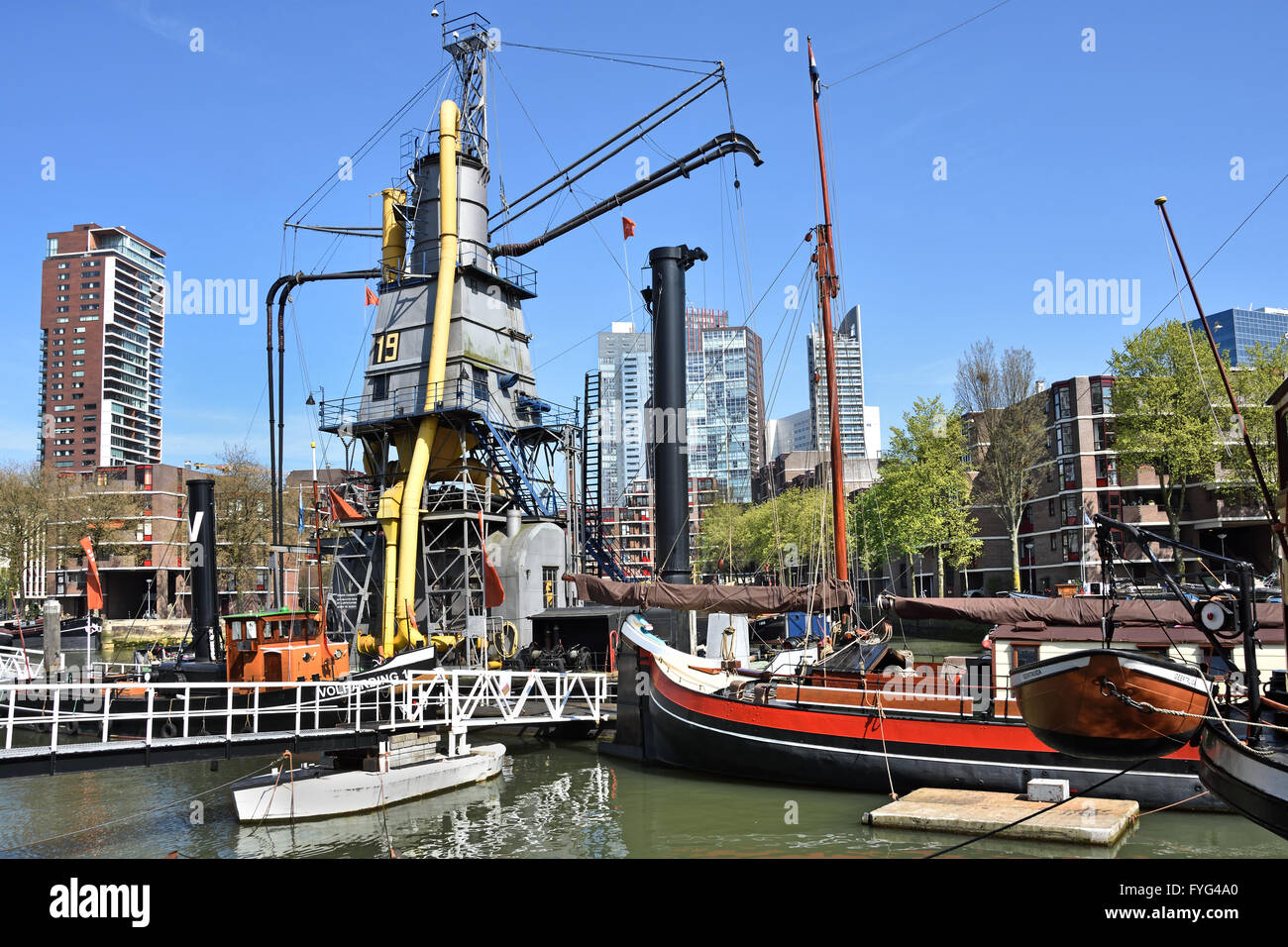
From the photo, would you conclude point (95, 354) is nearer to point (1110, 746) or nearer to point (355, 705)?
point (355, 705)

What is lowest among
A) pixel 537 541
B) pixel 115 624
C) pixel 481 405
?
pixel 115 624

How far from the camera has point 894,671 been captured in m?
22.1

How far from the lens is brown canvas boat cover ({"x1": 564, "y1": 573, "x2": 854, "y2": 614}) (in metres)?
24.0

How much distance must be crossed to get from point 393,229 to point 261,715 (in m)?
27.4

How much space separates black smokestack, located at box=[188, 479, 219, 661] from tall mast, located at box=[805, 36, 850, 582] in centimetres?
2220

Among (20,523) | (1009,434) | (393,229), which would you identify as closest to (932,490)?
(1009,434)

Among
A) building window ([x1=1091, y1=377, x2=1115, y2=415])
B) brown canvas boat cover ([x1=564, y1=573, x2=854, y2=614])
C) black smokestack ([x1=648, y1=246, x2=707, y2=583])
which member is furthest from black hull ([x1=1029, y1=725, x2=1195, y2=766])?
building window ([x1=1091, y1=377, x2=1115, y2=415])

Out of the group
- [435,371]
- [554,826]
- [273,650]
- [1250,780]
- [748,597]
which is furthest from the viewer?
[435,371]

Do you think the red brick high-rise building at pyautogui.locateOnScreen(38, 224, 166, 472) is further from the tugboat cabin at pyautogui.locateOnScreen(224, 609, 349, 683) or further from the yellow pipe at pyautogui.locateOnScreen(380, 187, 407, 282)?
the tugboat cabin at pyautogui.locateOnScreen(224, 609, 349, 683)

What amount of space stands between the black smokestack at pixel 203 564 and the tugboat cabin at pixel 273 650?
5.77m

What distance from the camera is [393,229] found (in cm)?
4438
